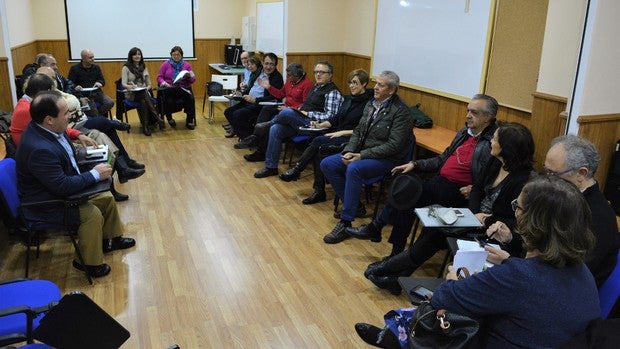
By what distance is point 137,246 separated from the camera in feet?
12.4

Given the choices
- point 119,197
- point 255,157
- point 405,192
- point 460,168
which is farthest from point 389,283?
point 255,157

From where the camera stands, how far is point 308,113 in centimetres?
532

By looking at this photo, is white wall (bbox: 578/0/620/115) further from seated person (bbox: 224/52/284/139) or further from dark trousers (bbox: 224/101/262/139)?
dark trousers (bbox: 224/101/262/139)

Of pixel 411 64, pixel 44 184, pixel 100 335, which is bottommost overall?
pixel 100 335

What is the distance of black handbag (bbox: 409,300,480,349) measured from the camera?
1.66 metres

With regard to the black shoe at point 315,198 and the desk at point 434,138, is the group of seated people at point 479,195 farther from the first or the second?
the desk at point 434,138

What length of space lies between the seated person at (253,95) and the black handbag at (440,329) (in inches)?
187

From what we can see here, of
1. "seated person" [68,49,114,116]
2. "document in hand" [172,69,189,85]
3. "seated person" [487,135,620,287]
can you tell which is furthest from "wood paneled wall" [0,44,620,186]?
"document in hand" [172,69,189,85]

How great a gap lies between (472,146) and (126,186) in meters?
3.42

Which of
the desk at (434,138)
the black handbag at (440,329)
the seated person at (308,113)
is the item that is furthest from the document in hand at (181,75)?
the black handbag at (440,329)

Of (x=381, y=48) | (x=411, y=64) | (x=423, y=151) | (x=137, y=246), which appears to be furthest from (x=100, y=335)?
(x=381, y=48)

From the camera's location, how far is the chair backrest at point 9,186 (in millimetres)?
2939

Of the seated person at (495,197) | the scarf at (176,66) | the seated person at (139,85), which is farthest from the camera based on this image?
the scarf at (176,66)

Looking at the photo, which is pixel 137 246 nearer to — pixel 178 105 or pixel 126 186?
pixel 126 186
